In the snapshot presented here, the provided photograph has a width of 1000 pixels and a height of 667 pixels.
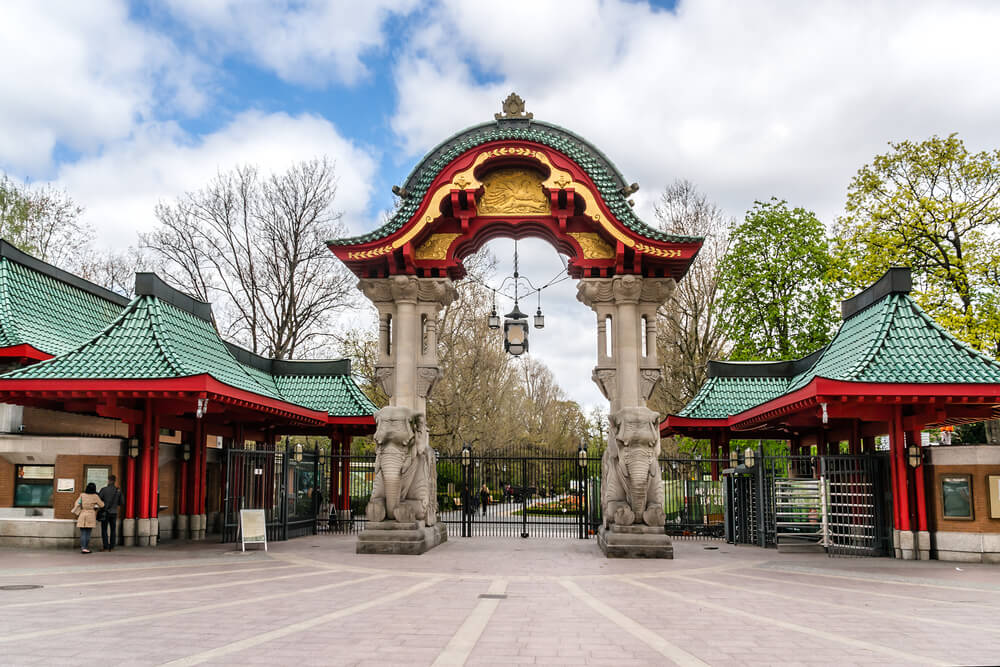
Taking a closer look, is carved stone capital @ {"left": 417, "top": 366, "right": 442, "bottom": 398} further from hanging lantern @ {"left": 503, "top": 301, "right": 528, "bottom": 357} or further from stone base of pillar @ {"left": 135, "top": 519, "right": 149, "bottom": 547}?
stone base of pillar @ {"left": 135, "top": 519, "right": 149, "bottom": 547}

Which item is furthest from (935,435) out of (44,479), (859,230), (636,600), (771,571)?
(44,479)

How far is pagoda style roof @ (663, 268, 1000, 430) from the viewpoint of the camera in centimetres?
1479

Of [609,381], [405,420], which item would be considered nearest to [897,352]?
[609,381]

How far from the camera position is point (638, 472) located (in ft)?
50.9

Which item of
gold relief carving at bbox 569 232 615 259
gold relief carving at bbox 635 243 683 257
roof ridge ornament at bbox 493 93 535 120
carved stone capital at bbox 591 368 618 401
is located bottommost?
carved stone capital at bbox 591 368 618 401

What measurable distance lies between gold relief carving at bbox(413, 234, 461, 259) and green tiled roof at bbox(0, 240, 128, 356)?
831 centimetres

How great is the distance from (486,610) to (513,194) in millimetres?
10450

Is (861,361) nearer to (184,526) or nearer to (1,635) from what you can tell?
(1,635)

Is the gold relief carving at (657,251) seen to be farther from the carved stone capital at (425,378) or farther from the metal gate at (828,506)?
the carved stone capital at (425,378)

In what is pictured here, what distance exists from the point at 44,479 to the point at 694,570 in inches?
528

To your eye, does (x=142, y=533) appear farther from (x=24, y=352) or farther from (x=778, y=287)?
(x=778, y=287)

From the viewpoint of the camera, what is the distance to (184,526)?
19.5m

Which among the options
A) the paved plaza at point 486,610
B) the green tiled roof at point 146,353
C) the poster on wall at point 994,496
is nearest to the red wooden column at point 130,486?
the paved plaza at point 486,610

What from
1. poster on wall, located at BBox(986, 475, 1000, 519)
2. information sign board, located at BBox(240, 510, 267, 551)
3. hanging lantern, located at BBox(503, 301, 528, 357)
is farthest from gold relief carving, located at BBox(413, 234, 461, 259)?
poster on wall, located at BBox(986, 475, 1000, 519)
